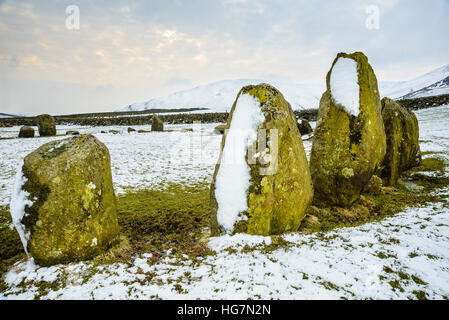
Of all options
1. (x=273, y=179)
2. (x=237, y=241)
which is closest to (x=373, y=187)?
(x=273, y=179)

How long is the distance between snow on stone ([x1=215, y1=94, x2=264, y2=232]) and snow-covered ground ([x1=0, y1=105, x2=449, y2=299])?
1.83ft

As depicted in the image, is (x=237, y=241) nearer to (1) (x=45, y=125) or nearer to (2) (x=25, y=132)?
(2) (x=25, y=132)

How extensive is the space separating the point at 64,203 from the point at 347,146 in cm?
698

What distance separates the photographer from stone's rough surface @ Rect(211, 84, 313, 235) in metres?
5.06

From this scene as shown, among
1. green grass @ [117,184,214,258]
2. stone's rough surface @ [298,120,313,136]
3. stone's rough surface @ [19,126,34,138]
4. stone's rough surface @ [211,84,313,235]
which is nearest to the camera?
stone's rough surface @ [211,84,313,235]

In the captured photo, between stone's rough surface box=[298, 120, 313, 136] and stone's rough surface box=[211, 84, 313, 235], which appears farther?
stone's rough surface box=[298, 120, 313, 136]

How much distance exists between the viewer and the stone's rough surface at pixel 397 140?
29.4 ft

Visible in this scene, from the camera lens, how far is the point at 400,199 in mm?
7535

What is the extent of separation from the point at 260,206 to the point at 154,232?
2895mm

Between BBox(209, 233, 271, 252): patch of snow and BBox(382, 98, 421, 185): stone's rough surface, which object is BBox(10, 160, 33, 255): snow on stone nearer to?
BBox(209, 233, 271, 252): patch of snow

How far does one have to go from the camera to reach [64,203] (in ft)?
14.0

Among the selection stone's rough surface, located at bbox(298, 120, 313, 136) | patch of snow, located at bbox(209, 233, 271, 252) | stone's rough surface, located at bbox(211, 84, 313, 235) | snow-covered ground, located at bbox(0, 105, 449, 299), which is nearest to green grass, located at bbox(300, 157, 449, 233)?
snow-covered ground, located at bbox(0, 105, 449, 299)

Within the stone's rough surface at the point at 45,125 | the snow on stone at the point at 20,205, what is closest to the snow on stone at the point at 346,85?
the snow on stone at the point at 20,205
